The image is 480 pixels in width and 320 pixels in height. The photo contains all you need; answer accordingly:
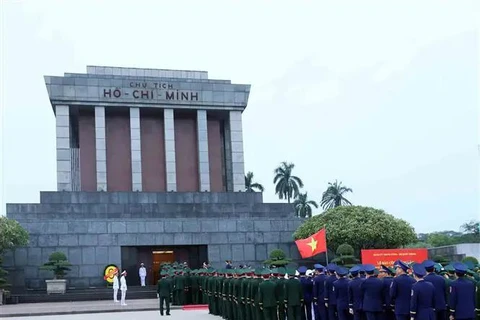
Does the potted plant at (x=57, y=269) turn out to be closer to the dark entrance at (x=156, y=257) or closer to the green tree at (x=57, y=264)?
the green tree at (x=57, y=264)

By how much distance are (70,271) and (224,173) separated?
43.1 feet

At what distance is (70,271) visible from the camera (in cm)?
2859

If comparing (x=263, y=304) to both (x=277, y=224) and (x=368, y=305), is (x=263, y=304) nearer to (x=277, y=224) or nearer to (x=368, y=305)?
(x=368, y=305)

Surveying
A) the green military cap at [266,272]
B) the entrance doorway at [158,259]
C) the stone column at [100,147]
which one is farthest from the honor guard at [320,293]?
the stone column at [100,147]

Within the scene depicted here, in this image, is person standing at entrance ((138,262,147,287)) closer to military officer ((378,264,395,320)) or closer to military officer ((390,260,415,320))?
military officer ((378,264,395,320))

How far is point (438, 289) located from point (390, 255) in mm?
12821

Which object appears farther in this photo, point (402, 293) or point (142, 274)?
point (142, 274)

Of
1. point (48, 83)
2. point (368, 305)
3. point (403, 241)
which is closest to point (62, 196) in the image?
point (48, 83)

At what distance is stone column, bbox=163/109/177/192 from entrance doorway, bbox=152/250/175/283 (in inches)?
225

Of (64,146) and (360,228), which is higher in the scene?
(64,146)

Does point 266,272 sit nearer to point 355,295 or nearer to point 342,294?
point 342,294

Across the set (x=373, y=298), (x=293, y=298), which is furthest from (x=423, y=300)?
(x=293, y=298)

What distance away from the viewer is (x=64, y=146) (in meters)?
35.3

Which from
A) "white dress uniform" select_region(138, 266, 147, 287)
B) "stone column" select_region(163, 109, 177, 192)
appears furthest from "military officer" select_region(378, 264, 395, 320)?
"stone column" select_region(163, 109, 177, 192)
